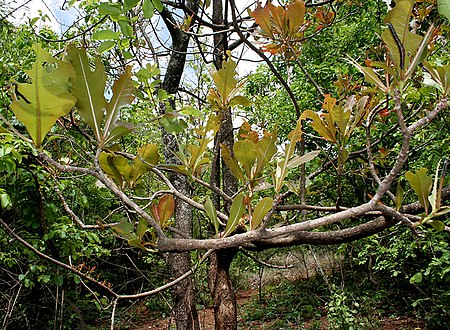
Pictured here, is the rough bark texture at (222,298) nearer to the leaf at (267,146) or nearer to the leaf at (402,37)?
the leaf at (267,146)

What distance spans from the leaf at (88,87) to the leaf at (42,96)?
4 cm

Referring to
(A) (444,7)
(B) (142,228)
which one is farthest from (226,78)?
(A) (444,7)

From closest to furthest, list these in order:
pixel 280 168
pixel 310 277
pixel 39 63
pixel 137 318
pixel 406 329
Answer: pixel 39 63 → pixel 280 168 → pixel 406 329 → pixel 137 318 → pixel 310 277

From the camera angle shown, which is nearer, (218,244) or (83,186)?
(218,244)

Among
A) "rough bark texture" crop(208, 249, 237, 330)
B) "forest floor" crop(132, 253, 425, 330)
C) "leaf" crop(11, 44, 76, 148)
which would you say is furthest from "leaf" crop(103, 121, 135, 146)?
"forest floor" crop(132, 253, 425, 330)

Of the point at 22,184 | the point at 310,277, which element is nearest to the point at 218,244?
the point at 22,184

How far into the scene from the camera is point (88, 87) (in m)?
0.52

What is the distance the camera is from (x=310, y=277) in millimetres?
8727

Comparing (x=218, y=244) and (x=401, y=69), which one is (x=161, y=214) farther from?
(x=401, y=69)

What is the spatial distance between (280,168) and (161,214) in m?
0.24

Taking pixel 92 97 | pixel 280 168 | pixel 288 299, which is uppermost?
pixel 92 97

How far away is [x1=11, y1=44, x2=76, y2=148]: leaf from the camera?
0.44 metres

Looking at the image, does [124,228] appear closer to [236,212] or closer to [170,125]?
[236,212]

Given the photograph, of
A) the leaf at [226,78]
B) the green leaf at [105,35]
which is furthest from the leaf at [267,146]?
the green leaf at [105,35]
